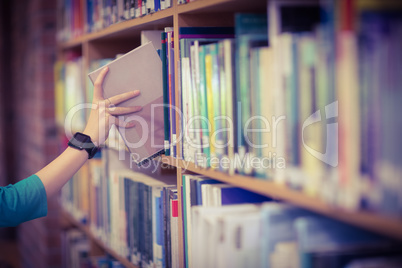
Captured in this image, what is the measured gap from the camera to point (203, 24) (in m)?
1.37

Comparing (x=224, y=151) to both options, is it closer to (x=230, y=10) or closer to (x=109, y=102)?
(x=230, y=10)

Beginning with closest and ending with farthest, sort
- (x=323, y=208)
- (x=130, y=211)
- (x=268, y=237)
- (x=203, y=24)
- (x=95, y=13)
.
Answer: (x=323, y=208) → (x=268, y=237) → (x=203, y=24) → (x=130, y=211) → (x=95, y=13)

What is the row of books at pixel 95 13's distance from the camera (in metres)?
1.57

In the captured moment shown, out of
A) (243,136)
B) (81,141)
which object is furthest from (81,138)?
(243,136)

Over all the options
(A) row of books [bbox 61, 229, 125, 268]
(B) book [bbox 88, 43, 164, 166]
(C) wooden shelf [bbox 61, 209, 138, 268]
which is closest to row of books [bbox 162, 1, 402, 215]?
(B) book [bbox 88, 43, 164, 166]

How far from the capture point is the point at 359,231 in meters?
0.87

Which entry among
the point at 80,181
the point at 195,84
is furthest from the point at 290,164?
the point at 80,181

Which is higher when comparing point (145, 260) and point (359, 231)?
point (359, 231)

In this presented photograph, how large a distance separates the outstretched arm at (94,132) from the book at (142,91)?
0.02 meters

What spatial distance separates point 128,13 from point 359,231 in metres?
1.21

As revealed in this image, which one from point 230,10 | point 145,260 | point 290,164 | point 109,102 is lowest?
point 145,260

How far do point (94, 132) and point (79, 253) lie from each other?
118 centimetres

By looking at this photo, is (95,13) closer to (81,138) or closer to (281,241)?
(81,138)

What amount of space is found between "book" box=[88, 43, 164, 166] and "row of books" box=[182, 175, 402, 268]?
0.29 meters
